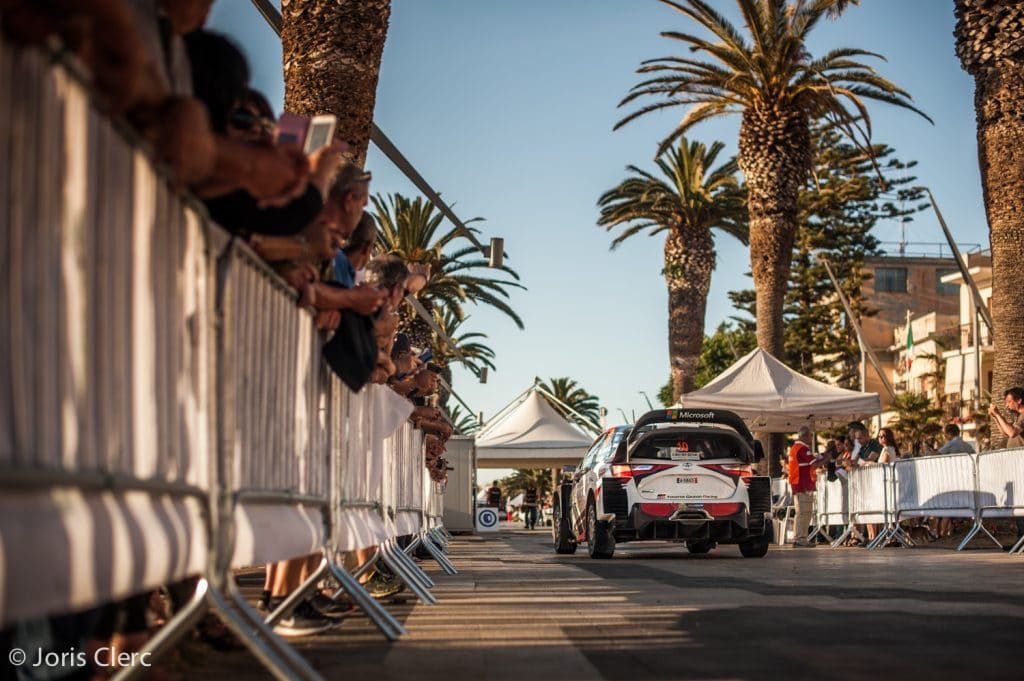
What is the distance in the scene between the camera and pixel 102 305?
128 inches

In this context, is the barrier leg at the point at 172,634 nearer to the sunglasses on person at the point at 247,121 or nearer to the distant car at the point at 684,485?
the sunglasses on person at the point at 247,121

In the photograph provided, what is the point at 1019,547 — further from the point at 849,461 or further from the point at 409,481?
the point at 409,481

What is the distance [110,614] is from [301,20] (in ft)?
39.3

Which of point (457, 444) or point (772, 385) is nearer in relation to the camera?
point (772, 385)

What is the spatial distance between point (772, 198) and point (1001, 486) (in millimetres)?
16803

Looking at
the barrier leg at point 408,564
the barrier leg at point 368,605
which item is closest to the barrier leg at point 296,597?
the barrier leg at point 368,605

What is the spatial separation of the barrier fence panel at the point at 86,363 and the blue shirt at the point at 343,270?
339 centimetres

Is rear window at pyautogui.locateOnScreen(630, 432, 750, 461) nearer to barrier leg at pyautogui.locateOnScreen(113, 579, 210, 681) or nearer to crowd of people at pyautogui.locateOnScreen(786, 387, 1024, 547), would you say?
crowd of people at pyautogui.locateOnScreen(786, 387, 1024, 547)

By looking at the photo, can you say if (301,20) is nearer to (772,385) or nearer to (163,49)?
(163,49)

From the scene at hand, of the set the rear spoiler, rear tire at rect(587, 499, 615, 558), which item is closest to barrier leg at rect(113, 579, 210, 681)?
the rear spoiler

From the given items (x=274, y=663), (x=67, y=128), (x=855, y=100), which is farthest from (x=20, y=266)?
(x=855, y=100)

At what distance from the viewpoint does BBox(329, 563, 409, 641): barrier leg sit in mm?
6184

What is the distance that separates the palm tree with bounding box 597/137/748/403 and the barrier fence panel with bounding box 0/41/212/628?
147ft

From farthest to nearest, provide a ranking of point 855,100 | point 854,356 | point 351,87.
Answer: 1. point 854,356
2. point 855,100
3. point 351,87
